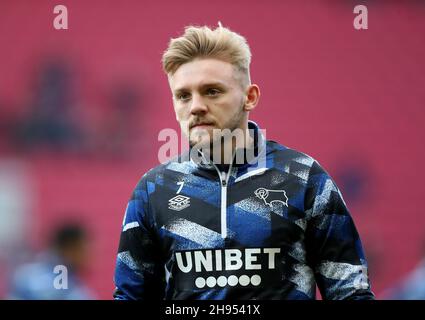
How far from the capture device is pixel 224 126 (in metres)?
2.28

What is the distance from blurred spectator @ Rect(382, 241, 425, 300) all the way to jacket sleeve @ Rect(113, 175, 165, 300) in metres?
3.84

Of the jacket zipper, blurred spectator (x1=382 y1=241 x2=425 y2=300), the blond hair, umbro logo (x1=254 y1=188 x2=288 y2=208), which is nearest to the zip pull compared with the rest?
the jacket zipper

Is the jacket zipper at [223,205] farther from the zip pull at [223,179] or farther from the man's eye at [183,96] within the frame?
the man's eye at [183,96]

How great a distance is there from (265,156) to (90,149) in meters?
4.99

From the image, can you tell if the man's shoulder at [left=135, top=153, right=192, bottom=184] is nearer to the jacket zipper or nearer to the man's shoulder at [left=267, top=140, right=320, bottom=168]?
the jacket zipper

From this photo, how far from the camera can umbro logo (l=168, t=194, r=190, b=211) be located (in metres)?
2.29

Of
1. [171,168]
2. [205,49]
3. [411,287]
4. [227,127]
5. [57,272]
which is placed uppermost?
[205,49]

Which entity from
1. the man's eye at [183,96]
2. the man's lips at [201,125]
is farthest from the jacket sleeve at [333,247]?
the man's eye at [183,96]

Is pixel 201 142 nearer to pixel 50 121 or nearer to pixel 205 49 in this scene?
pixel 205 49

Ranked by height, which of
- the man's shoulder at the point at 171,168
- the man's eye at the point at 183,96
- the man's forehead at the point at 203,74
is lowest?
the man's shoulder at the point at 171,168

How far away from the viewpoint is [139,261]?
2281mm

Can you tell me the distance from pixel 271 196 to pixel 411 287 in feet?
14.1

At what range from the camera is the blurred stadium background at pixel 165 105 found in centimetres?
696

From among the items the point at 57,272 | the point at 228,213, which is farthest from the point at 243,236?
the point at 57,272
